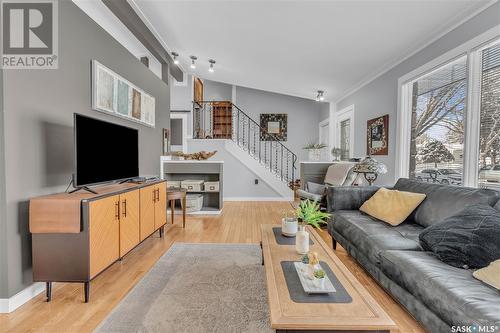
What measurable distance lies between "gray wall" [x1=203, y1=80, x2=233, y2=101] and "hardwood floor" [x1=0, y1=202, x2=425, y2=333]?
532cm

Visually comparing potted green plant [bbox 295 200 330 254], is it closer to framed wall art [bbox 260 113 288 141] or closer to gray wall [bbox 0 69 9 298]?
gray wall [bbox 0 69 9 298]

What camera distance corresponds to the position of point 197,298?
2.08m

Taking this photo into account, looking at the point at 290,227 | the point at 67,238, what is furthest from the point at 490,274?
the point at 67,238

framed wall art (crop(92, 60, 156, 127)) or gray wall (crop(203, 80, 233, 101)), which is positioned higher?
gray wall (crop(203, 80, 233, 101))

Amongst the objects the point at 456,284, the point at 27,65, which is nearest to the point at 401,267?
the point at 456,284

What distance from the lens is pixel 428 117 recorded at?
3.53 m

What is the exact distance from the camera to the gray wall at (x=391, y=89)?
8.61 feet

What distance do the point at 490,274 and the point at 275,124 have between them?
23.4ft

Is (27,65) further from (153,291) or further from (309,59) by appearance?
(309,59)

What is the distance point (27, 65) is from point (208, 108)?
20.7 feet

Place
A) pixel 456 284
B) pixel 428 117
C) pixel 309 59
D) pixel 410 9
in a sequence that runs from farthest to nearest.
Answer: pixel 309 59 → pixel 428 117 → pixel 410 9 → pixel 456 284

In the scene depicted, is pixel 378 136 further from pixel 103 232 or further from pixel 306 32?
pixel 103 232

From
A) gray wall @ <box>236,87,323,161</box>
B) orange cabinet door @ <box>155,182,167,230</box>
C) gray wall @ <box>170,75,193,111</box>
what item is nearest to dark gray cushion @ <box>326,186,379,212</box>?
orange cabinet door @ <box>155,182,167,230</box>

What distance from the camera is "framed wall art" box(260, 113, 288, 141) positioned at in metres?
8.27
